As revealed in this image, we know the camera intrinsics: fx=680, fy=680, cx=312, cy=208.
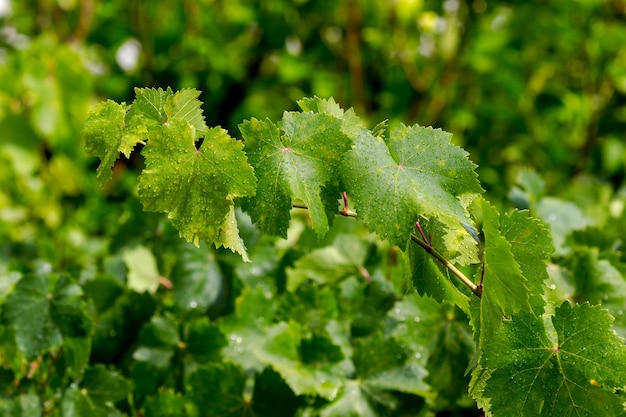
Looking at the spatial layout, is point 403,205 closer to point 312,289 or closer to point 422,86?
point 312,289

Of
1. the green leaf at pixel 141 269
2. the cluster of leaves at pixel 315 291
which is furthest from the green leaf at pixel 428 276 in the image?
the green leaf at pixel 141 269

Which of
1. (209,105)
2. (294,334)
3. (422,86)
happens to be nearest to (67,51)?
(209,105)

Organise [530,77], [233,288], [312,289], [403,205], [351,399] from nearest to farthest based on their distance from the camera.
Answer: [403,205] < [351,399] < [312,289] < [233,288] < [530,77]

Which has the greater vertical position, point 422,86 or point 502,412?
point 422,86

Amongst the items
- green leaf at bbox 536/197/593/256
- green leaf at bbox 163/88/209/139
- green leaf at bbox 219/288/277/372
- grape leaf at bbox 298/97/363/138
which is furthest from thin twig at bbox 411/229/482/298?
green leaf at bbox 536/197/593/256

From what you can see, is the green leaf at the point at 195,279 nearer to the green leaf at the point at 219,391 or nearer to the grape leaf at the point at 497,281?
the green leaf at the point at 219,391

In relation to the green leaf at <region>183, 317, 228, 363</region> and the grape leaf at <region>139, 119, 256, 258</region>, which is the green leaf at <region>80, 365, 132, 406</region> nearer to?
the green leaf at <region>183, 317, 228, 363</region>

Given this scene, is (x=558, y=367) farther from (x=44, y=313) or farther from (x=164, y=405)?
(x=44, y=313)
